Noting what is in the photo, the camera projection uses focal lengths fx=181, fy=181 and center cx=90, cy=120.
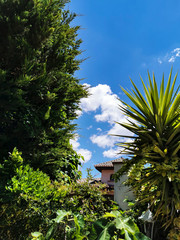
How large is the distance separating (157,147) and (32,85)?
339 cm

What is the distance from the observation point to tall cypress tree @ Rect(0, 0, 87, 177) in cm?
443

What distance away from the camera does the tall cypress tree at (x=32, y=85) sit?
4.43 metres

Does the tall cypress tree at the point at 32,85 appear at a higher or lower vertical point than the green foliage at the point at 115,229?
higher

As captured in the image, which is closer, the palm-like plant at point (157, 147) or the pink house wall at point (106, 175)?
the palm-like plant at point (157, 147)

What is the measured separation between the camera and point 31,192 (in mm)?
3377

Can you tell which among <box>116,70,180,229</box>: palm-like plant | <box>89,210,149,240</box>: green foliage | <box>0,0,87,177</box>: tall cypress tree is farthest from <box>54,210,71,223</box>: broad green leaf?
<box>0,0,87,177</box>: tall cypress tree

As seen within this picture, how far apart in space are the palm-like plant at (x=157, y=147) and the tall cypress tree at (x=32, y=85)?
2.13 metres

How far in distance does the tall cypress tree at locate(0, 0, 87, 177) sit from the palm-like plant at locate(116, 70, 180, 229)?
2129mm

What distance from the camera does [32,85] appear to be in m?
4.72

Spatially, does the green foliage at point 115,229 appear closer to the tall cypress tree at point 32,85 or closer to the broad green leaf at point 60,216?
the broad green leaf at point 60,216

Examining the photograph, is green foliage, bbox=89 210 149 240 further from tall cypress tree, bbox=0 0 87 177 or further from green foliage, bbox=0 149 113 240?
tall cypress tree, bbox=0 0 87 177

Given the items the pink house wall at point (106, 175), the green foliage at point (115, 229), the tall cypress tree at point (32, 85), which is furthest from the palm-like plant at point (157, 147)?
the pink house wall at point (106, 175)

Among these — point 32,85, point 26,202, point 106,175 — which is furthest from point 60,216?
point 106,175

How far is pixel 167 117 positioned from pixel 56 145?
10.6 ft
